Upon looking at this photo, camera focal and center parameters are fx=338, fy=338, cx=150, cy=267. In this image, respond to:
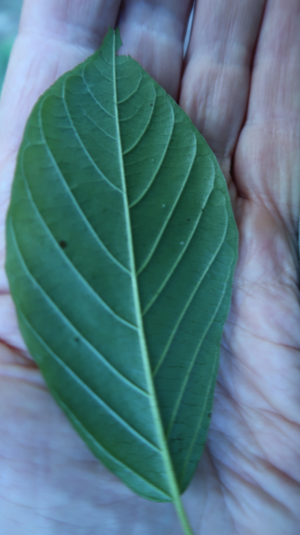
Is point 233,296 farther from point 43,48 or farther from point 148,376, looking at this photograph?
point 43,48

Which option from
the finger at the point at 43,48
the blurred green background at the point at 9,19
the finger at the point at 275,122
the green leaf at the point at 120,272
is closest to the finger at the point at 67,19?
the finger at the point at 43,48

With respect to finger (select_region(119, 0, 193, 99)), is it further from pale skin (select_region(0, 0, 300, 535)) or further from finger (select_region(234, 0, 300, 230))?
finger (select_region(234, 0, 300, 230))

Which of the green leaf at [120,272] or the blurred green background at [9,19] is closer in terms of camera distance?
the green leaf at [120,272]

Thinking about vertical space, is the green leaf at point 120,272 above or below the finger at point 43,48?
below

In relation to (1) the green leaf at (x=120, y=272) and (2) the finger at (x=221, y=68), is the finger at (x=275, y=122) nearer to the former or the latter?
(2) the finger at (x=221, y=68)

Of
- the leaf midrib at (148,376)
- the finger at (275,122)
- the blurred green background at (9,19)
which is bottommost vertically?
the leaf midrib at (148,376)

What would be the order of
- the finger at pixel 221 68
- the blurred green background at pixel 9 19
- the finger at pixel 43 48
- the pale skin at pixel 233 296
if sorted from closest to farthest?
the pale skin at pixel 233 296 → the finger at pixel 43 48 → the finger at pixel 221 68 → the blurred green background at pixel 9 19

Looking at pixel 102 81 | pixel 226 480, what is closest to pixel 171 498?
pixel 226 480
